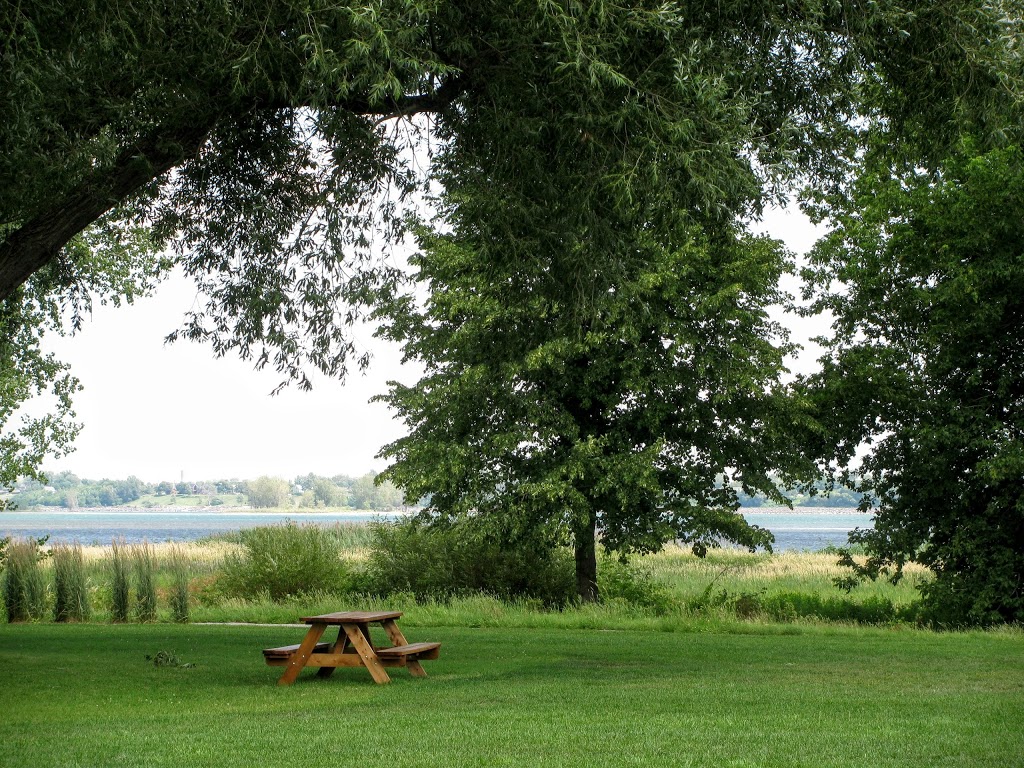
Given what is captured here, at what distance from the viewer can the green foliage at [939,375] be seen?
19125 millimetres

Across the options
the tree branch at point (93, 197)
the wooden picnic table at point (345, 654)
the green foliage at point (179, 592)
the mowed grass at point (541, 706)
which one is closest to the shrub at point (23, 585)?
the green foliage at point (179, 592)

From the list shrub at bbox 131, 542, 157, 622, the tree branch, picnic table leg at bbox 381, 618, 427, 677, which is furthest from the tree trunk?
the tree branch

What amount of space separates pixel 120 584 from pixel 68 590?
902 mm

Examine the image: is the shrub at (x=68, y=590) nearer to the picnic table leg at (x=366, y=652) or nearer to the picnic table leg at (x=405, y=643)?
the picnic table leg at (x=405, y=643)

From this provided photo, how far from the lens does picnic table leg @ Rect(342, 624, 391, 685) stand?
10.6 m

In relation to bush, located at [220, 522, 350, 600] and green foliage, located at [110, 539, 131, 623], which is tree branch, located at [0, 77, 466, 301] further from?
bush, located at [220, 522, 350, 600]

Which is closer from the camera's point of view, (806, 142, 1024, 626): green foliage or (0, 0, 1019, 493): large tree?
(0, 0, 1019, 493): large tree

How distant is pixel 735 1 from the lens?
8.49 metres

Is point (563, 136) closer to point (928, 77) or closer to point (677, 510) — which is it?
point (928, 77)

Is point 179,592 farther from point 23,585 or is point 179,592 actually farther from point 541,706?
point 541,706

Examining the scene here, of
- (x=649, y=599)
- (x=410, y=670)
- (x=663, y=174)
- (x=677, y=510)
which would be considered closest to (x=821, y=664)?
(x=410, y=670)

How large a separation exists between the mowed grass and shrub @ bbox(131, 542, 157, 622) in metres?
4.55

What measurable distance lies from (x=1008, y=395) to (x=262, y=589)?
15844 millimetres

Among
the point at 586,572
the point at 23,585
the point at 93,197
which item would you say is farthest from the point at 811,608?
the point at 93,197
